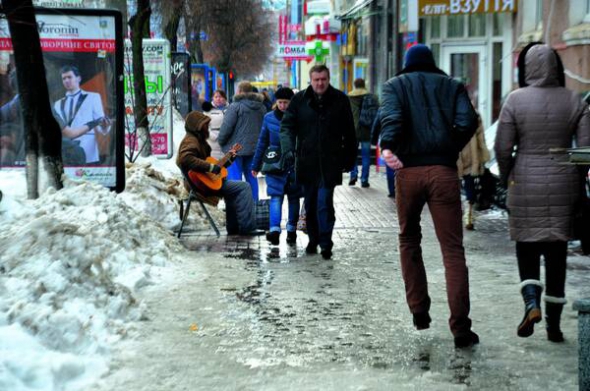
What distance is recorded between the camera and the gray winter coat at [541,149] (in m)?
5.98

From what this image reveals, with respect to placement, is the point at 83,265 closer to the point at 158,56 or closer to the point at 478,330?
the point at 478,330

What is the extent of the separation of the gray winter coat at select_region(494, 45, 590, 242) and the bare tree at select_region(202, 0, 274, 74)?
2995 centimetres

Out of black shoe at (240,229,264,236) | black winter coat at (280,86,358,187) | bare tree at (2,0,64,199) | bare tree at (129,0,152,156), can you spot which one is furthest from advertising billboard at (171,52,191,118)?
black winter coat at (280,86,358,187)

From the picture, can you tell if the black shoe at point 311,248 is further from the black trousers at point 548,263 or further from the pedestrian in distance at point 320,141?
the black trousers at point 548,263

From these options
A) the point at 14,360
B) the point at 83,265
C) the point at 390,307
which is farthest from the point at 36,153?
the point at 14,360

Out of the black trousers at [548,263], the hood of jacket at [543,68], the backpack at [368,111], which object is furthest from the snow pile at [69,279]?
the backpack at [368,111]

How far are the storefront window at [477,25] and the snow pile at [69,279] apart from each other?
1394 centimetres

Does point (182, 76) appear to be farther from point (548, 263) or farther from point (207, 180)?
point (548, 263)

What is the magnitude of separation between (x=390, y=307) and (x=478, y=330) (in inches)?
36.8

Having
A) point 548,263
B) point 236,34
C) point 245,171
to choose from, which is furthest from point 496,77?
point 236,34

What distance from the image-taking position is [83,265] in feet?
23.2

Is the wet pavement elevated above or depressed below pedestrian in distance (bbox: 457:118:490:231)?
below

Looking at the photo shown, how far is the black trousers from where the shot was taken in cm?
610

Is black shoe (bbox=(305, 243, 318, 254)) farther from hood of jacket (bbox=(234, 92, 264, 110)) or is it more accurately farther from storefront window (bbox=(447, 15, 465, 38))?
storefront window (bbox=(447, 15, 465, 38))
